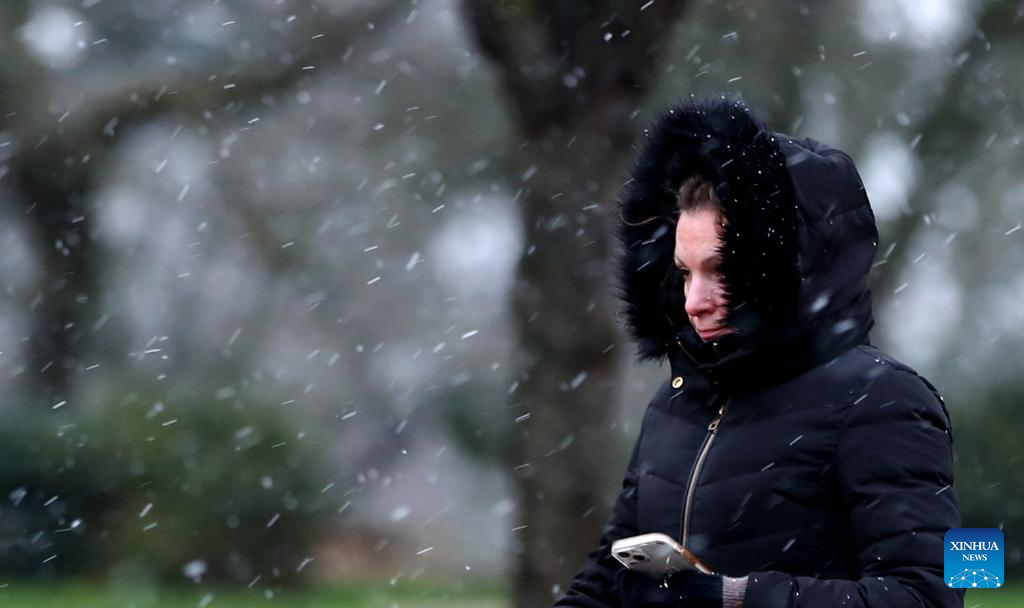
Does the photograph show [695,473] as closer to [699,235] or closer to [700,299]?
[700,299]

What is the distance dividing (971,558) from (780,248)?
22.9 inches

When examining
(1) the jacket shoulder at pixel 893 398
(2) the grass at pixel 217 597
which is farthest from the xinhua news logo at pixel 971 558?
(2) the grass at pixel 217 597

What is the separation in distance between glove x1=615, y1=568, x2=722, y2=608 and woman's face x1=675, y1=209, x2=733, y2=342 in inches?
16.5

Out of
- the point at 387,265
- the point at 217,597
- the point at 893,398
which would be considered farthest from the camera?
the point at 387,265

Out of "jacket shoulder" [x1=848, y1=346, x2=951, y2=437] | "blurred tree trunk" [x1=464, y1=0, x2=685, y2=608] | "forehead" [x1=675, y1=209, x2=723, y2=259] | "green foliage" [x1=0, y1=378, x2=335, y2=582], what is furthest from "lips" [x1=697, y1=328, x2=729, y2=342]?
"green foliage" [x1=0, y1=378, x2=335, y2=582]

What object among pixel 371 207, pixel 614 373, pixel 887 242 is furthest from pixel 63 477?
pixel 887 242

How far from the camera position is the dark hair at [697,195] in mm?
2276

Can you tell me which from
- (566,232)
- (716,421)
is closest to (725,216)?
(716,421)

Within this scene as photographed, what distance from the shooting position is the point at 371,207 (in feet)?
41.0

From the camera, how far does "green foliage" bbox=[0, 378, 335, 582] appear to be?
32.8 ft

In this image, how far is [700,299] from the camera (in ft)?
7.35

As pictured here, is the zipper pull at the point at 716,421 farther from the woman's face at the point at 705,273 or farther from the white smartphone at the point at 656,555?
the white smartphone at the point at 656,555

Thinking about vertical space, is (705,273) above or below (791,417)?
above

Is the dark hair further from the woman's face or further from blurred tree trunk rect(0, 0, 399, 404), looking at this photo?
blurred tree trunk rect(0, 0, 399, 404)
